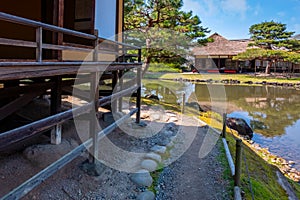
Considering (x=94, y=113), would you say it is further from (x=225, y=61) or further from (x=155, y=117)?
(x=225, y=61)

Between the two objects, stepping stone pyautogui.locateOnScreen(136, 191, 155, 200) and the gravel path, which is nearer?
stepping stone pyautogui.locateOnScreen(136, 191, 155, 200)

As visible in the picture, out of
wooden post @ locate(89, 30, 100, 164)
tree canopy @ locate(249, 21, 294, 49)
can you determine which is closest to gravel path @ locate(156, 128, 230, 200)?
wooden post @ locate(89, 30, 100, 164)

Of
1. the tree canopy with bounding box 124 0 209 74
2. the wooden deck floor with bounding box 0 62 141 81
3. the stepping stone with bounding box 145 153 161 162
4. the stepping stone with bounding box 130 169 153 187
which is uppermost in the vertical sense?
the tree canopy with bounding box 124 0 209 74

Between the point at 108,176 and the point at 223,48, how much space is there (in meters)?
29.2

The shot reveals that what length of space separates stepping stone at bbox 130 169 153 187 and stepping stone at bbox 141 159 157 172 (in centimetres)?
29

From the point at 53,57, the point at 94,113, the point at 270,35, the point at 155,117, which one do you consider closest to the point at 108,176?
the point at 94,113

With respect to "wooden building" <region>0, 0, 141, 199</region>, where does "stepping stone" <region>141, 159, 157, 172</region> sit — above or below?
below

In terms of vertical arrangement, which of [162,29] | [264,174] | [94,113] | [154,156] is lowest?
[264,174]

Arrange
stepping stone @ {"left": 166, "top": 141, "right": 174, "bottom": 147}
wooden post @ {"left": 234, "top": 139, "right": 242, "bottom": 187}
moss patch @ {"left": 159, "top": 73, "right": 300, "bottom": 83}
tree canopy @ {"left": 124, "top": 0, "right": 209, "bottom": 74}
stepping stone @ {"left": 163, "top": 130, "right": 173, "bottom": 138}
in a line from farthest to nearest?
moss patch @ {"left": 159, "top": 73, "right": 300, "bottom": 83}
tree canopy @ {"left": 124, "top": 0, "right": 209, "bottom": 74}
stepping stone @ {"left": 163, "top": 130, "right": 173, "bottom": 138}
stepping stone @ {"left": 166, "top": 141, "right": 174, "bottom": 147}
wooden post @ {"left": 234, "top": 139, "right": 242, "bottom": 187}

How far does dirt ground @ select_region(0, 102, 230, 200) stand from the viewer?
3489 mm

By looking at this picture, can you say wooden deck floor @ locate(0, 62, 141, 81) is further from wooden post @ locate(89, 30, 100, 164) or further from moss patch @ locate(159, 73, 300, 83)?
moss patch @ locate(159, 73, 300, 83)

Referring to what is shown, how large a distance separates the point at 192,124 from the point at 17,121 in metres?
5.22

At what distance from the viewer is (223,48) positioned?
30562 millimetres

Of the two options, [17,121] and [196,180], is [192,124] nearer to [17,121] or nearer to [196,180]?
[196,180]
